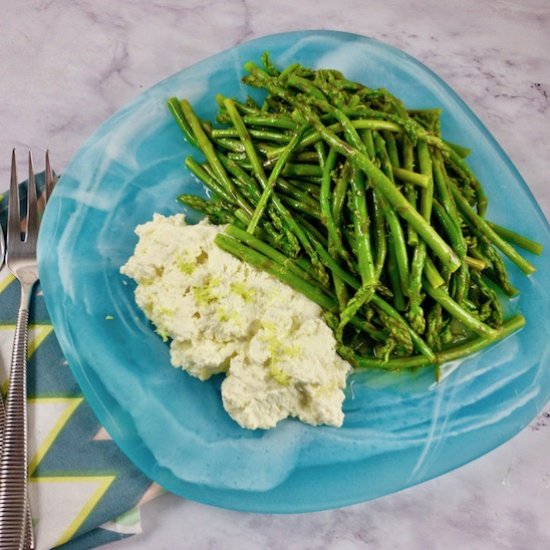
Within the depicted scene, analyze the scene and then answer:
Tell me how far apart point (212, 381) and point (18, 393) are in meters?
0.75

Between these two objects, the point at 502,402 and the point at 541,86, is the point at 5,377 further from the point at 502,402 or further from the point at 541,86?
the point at 541,86

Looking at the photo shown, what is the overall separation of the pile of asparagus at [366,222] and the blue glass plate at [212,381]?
0.13 meters

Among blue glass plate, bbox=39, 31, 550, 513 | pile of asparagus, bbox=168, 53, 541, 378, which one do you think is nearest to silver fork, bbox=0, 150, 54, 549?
blue glass plate, bbox=39, 31, 550, 513

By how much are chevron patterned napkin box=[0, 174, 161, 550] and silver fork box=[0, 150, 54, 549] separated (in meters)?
0.07

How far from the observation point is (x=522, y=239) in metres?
2.92

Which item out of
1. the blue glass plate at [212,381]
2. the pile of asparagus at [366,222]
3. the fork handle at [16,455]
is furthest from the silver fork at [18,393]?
the pile of asparagus at [366,222]

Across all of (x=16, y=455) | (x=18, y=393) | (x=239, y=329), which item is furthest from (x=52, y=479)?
(x=239, y=329)

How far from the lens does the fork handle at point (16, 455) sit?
236cm

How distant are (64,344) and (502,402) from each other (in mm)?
1722

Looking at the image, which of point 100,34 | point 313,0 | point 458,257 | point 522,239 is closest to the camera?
point 458,257

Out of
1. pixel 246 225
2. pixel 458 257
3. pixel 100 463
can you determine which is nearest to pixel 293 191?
pixel 246 225

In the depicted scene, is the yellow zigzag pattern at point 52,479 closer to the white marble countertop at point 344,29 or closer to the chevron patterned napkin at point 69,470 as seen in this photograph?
the chevron patterned napkin at point 69,470

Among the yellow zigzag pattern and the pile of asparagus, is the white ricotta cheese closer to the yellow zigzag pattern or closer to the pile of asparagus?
the pile of asparagus

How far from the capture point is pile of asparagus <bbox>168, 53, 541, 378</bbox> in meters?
2.62
